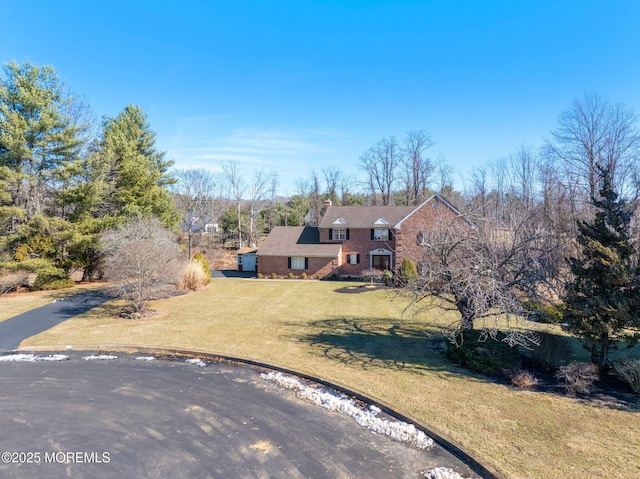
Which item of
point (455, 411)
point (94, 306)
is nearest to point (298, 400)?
point (455, 411)

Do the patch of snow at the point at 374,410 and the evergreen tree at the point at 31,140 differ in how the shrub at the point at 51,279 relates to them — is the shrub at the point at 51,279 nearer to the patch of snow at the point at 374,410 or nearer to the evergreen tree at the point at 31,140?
the evergreen tree at the point at 31,140

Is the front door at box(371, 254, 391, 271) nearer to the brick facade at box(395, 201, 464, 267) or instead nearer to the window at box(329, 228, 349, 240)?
the brick facade at box(395, 201, 464, 267)

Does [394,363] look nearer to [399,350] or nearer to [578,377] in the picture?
[399,350]

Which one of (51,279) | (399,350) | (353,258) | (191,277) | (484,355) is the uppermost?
(353,258)

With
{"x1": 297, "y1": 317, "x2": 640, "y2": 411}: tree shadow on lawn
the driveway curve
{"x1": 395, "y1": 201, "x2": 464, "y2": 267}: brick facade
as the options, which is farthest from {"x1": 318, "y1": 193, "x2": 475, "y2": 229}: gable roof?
the driveway curve

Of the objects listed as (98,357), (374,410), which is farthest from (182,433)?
(98,357)

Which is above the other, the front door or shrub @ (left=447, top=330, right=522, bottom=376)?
the front door

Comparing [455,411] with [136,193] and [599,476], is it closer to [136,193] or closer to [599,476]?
[599,476]

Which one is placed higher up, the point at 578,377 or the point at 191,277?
the point at 191,277
